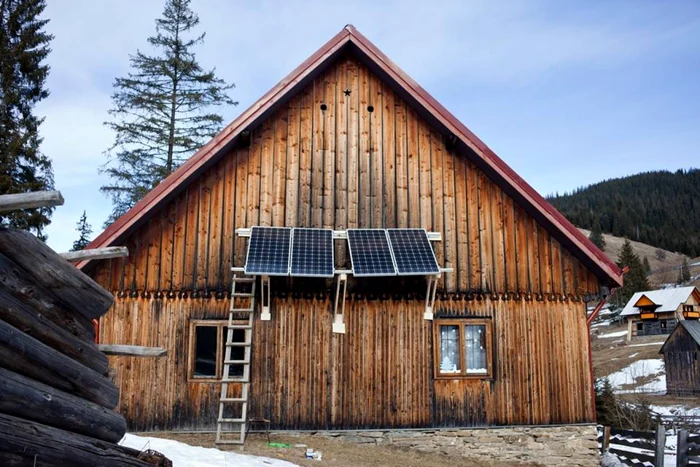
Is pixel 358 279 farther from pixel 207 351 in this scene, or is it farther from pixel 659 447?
pixel 659 447

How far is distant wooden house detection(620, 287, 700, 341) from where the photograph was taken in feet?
212

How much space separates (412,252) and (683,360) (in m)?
38.6

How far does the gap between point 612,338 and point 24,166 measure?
2445 inches

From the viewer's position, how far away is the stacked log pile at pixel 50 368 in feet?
13.4

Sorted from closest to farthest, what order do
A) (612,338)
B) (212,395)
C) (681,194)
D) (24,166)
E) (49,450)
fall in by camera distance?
(49,450), (212,395), (24,166), (612,338), (681,194)

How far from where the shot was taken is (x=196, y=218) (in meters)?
13.6

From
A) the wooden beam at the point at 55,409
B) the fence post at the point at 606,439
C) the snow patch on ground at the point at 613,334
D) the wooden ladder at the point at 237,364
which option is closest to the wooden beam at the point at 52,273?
the wooden beam at the point at 55,409

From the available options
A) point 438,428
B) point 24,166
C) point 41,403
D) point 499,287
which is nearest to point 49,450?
point 41,403

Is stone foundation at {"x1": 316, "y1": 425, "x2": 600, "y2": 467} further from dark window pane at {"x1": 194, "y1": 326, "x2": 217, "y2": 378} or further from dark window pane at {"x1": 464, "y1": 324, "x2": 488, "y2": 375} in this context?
dark window pane at {"x1": 194, "y1": 326, "x2": 217, "y2": 378}

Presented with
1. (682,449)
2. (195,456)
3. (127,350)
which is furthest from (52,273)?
(682,449)

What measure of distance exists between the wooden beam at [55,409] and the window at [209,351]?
816 cm

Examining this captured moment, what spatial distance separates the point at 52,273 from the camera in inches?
177

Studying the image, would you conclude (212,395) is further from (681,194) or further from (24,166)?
(681,194)

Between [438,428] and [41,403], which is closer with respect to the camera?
[41,403]
